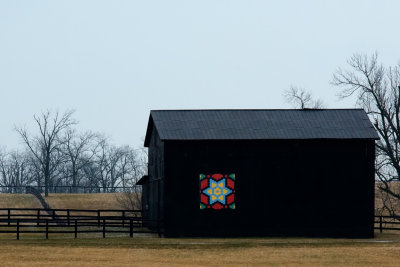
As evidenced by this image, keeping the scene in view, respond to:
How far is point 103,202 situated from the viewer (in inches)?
3169

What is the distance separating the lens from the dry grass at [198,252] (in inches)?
1202

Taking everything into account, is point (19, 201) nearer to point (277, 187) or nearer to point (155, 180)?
point (155, 180)

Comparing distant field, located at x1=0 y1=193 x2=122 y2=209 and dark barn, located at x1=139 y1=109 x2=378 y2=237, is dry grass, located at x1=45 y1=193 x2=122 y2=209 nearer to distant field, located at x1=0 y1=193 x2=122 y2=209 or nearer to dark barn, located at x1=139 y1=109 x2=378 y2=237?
distant field, located at x1=0 y1=193 x2=122 y2=209

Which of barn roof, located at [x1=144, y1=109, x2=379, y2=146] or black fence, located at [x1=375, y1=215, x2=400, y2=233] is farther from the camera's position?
black fence, located at [x1=375, y1=215, x2=400, y2=233]

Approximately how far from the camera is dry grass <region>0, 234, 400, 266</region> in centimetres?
3053

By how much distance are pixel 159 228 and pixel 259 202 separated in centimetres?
525

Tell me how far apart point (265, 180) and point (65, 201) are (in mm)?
41214

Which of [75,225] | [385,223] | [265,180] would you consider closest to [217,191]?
[265,180]

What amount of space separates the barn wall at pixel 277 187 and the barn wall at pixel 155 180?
56.5 inches

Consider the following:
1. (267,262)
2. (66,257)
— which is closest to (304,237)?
(267,262)

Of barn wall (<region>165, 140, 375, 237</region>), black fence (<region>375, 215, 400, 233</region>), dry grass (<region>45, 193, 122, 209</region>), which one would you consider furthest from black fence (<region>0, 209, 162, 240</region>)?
dry grass (<region>45, 193, 122, 209</region>)

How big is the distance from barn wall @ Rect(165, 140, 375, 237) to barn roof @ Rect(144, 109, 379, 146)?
0.43 m

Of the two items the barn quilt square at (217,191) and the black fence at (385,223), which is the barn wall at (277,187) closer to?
the barn quilt square at (217,191)

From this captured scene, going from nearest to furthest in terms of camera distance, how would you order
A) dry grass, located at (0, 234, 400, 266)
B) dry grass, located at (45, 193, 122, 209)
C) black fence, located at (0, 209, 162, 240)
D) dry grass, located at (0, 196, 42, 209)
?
1. dry grass, located at (0, 234, 400, 266)
2. black fence, located at (0, 209, 162, 240)
3. dry grass, located at (0, 196, 42, 209)
4. dry grass, located at (45, 193, 122, 209)
